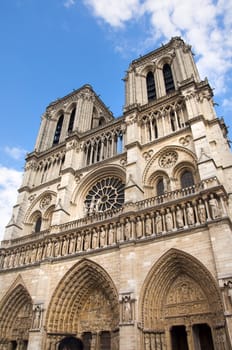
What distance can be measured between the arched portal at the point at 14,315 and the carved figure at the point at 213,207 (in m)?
9.92

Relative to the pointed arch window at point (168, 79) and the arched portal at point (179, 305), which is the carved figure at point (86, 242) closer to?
the arched portal at point (179, 305)

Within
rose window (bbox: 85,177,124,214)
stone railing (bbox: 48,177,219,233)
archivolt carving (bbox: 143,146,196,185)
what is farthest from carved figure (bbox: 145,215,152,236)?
rose window (bbox: 85,177,124,214)

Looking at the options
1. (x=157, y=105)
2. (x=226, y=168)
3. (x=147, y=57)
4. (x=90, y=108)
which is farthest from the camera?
(x=90, y=108)

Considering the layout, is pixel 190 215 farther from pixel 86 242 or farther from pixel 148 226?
pixel 86 242

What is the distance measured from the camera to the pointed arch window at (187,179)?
1350 centimetres

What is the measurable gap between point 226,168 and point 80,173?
28.8 ft

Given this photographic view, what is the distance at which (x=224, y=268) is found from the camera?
9.10 metres

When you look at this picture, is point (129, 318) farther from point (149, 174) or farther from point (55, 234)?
point (149, 174)

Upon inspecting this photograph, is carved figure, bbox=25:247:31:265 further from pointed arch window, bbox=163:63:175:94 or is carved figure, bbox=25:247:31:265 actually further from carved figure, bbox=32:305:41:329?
Result: pointed arch window, bbox=163:63:175:94

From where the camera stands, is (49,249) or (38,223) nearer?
(49,249)

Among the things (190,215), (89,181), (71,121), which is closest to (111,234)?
(190,215)

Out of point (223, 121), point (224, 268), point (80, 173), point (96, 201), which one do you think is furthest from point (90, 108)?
point (224, 268)

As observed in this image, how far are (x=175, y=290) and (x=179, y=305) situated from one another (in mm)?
558

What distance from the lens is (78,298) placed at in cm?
1303
